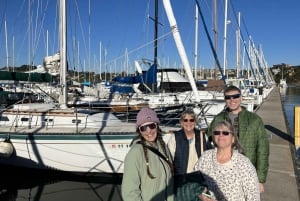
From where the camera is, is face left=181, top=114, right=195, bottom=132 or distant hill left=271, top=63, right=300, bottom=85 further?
distant hill left=271, top=63, right=300, bottom=85

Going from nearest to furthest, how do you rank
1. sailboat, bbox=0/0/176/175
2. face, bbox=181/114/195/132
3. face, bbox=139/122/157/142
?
face, bbox=139/122/157/142 < face, bbox=181/114/195/132 < sailboat, bbox=0/0/176/175

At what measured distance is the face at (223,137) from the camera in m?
2.72

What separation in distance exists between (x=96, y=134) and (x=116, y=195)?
5.03 ft

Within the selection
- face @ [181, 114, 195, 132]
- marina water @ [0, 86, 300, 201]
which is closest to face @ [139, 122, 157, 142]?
face @ [181, 114, 195, 132]

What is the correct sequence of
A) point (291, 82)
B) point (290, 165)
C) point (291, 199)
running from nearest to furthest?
point (291, 199)
point (290, 165)
point (291, 82)

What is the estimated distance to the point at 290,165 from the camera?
7613 mm

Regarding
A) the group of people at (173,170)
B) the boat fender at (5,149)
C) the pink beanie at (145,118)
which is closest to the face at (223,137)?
the group of people at (173,170)

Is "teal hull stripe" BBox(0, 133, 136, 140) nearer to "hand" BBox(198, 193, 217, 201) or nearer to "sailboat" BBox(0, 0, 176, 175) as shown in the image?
"sailboat" BBox(0, 0, 176, 175)

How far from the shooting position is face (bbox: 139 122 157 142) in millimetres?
2689

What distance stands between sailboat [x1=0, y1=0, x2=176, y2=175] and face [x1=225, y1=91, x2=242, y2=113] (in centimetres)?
465

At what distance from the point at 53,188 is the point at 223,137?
6816mm

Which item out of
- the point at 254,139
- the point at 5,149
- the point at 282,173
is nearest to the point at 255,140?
the point at 254,139

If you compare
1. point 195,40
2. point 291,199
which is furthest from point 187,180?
point 195,40

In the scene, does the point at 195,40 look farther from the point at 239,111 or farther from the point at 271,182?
the point at 239,111
